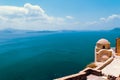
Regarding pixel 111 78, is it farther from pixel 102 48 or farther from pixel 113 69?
pixel 102 48

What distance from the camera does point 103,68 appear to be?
2139cm

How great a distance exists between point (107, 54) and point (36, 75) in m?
17.9

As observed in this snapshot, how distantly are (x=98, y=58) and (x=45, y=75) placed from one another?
15.0m

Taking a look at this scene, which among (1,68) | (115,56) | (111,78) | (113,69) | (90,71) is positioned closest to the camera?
(111,78)

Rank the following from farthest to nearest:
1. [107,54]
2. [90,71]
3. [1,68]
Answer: [1,68]
[107,54]
[90,71]

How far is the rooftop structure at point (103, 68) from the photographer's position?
15.6 m

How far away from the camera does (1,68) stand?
171 feet

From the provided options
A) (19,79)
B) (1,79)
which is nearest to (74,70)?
(19,79)

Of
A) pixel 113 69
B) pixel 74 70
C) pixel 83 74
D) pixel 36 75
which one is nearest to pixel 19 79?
pixel 36 75

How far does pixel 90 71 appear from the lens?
55.5ft

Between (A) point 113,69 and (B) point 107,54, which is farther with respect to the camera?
(B) point 107,54

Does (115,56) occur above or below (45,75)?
above

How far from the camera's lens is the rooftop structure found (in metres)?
15.6

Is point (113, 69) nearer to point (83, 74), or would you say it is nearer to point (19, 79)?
point (83, 74)
